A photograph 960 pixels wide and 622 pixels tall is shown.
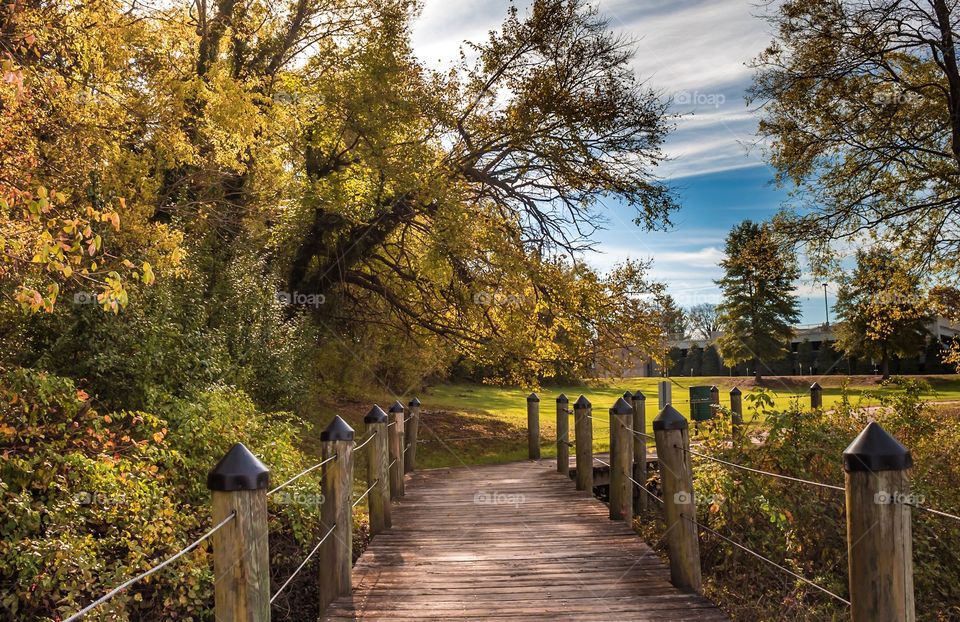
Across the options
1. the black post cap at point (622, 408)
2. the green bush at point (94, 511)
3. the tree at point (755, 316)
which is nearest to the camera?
the green bush at point (94, 511)

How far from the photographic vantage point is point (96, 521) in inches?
269

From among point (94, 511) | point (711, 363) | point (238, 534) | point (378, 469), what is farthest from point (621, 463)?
point (711, 363)

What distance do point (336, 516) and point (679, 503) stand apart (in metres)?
2.72

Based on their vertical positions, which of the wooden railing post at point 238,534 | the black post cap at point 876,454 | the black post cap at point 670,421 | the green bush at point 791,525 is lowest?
the green bush at point 791,525

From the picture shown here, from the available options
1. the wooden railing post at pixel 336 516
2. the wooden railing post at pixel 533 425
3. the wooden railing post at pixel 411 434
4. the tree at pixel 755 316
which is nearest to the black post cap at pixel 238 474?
the wooden railing post at pixel 336 516

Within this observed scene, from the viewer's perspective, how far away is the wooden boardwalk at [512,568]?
5238 millimetres

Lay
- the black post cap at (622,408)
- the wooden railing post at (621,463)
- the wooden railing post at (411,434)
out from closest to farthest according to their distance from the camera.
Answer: the wooden railing post at (621,463) < the black post cap at (622,408) < the wooden railing post at (411,434)

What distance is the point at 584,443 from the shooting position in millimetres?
10156

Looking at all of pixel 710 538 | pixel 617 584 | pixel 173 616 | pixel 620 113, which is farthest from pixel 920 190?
pixel 173 616

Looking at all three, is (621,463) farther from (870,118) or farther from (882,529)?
(870,118)

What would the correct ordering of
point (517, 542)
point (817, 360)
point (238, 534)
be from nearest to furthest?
point (238, 534)
point (517, 542)
point (817, 360)

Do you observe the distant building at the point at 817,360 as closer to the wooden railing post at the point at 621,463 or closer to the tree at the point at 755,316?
the tree at the point at 755,316

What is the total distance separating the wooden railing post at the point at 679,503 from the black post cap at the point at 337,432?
8.31 ft

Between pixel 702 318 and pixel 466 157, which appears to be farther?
pixel 702 318
